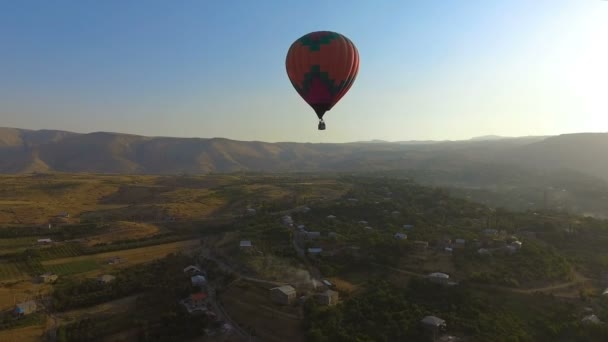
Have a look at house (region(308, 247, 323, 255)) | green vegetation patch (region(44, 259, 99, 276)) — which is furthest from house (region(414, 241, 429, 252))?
green vegetation patch (region(44, 259, 99, 276))

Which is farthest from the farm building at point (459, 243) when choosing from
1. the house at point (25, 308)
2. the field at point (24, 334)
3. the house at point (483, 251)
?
the house at point (25, 308)

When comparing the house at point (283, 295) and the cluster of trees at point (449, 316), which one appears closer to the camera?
the cluster of trees at point (449, 316)

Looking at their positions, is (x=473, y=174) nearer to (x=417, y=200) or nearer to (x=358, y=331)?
(x=417, y=200)

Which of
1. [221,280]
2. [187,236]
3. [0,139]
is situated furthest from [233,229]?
[0,139]

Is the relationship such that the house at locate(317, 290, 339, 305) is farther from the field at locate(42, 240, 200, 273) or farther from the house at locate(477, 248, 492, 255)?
the field at locate(42, 240, 200, 273)

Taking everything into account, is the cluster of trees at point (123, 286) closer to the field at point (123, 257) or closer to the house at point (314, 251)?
the field at point (123, 257)

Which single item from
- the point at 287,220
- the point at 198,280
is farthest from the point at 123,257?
the point at 287,220

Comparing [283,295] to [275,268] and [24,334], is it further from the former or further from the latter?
[24,334]
